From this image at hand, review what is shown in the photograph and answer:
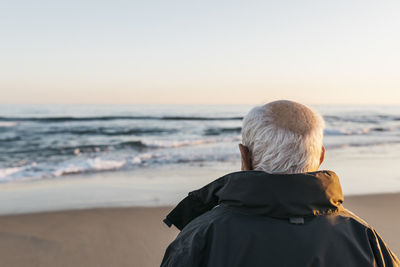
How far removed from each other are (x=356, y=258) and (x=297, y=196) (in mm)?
336

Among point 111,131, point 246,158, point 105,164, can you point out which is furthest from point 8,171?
point 111,131

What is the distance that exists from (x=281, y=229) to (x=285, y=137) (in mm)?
346

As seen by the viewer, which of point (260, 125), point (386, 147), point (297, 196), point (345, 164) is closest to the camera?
point (297, 196)

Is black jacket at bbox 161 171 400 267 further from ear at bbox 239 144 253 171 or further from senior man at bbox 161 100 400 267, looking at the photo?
ear at bbox 239 144 253 171

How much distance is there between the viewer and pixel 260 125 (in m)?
1.49

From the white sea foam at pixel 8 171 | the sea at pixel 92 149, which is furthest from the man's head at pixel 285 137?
the white sea foam at pixel 8 171

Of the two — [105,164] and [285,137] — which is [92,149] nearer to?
[105,164]

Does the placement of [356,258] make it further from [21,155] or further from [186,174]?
→ [21,155]

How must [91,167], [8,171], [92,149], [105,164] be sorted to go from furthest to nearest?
[92,149] → [105,164] → [91,167] → [8,171]

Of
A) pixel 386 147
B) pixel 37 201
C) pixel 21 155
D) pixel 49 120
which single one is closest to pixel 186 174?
pixel 37 201

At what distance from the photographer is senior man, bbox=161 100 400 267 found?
1.31 metres

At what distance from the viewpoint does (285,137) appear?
144 cm

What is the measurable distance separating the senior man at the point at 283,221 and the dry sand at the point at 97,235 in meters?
2.54

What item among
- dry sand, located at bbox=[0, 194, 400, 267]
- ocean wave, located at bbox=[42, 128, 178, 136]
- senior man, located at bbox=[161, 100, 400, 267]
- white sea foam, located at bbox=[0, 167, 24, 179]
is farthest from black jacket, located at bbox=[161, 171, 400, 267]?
ocean wave, located at bbox=[42, 128, 178, 136]
